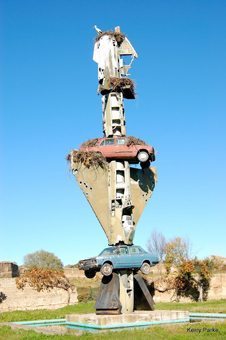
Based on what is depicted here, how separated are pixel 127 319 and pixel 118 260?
221 cm

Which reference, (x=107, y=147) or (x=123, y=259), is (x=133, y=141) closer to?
(x=107, y=147)

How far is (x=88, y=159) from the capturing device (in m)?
21.3

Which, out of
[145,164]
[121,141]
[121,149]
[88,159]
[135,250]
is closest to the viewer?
[135,250]

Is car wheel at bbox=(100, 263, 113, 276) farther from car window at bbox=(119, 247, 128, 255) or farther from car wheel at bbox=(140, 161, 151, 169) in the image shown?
car wheel at bbox=(140, 161, 151, 169)

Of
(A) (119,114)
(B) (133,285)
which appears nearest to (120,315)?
(B) (133,285)

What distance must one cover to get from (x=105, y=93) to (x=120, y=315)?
361 inches

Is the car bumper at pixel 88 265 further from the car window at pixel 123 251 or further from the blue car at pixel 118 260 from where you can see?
the car window at pixel 123 251

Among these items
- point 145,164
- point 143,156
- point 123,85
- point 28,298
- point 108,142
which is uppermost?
point 123,85

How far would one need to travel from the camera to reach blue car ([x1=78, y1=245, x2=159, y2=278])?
65.9 ft

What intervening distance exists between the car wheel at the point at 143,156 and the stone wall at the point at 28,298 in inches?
632

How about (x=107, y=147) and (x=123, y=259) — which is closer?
(x=123, y=259)

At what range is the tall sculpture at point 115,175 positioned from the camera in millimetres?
20656

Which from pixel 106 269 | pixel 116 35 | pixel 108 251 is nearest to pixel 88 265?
pixel 106 269

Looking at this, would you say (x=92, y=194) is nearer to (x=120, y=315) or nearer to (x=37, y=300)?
(x=120, y=315)
